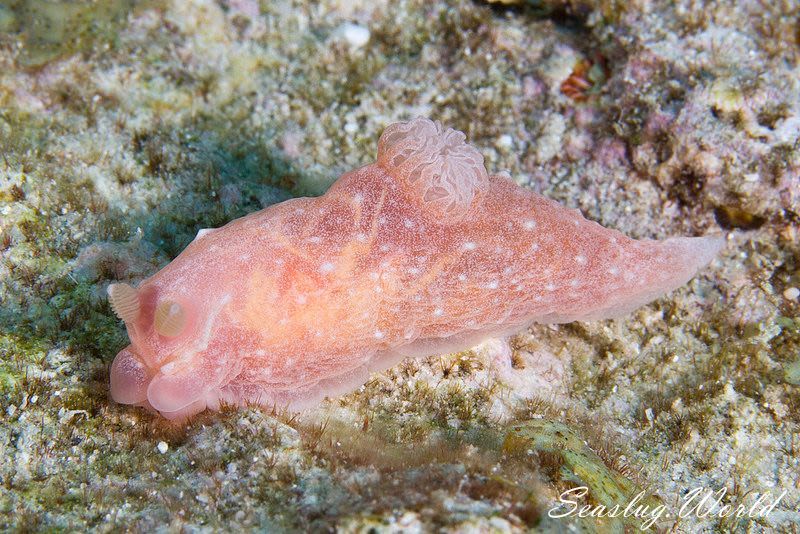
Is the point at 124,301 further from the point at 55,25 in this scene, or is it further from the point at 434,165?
the point at 55,25

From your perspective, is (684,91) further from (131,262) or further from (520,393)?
(131,262)

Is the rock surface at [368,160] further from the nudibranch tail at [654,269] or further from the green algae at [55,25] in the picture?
the nudibranch tail at [654,269]

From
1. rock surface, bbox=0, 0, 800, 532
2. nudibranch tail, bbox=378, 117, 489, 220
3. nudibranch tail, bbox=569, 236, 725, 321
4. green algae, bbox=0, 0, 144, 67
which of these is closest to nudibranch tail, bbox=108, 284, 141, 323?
rock surface, bbox=0, 0, 800, 532

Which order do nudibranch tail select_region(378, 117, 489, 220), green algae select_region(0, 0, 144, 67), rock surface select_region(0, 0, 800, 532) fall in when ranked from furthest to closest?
green algae select_region(0, 0, 144, 67)
nudibranch tail select_region(378, 117, 489, 220)
rock surface select_region(0, 0, 800, 532)

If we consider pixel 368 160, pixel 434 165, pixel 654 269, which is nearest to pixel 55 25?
pixel 368 160

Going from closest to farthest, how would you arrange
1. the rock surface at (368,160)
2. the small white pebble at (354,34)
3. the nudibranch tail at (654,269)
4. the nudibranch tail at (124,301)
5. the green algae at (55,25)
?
the nudibranch tail at (124,301) → the rock surface at (368,160) → the nudibranch tail at (654,269) → the green algae at (55,25) → the small white pebble at (354,34)

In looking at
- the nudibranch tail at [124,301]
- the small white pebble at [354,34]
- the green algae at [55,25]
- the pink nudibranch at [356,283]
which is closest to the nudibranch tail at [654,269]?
the pink nudibranch at [356,283]

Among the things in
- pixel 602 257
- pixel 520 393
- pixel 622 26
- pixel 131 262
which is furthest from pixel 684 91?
pixel 131 262

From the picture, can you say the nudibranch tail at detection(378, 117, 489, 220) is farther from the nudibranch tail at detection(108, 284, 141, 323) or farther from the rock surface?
the nudibranch tail at detection(108, 284, 141, 323)

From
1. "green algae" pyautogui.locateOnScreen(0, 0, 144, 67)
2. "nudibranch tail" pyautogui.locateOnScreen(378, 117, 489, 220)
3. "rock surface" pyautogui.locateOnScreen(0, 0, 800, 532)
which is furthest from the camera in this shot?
"green algae" pyautogui.locateOnScreen(0, 0, 144, 67)
